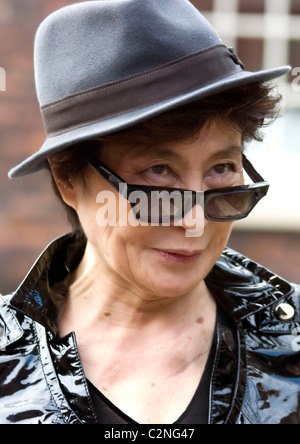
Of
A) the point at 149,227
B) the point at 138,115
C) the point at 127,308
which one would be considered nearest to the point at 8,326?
the point at 127,308

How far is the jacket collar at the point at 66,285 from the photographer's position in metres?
2.44

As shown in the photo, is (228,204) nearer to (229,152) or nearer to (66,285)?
(229,152)

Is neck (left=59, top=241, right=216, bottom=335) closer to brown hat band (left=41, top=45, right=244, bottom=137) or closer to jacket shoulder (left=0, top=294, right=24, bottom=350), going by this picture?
jacket shoulder (left=0, top=294, right=24, bottom=350)

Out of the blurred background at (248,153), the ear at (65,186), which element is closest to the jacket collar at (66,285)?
the ear at (65,186)

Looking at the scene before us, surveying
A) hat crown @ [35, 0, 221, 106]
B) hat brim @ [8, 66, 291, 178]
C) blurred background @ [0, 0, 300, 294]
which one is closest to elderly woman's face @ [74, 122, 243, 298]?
hat brim @ [8, 66, 291, 178]

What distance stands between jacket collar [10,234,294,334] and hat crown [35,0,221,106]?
0.57 m

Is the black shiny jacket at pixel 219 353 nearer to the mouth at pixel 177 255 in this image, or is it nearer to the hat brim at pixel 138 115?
the mouth at pixel 177 255

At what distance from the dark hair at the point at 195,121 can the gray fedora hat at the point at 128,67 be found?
6 cm

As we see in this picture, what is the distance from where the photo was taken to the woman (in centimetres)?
216

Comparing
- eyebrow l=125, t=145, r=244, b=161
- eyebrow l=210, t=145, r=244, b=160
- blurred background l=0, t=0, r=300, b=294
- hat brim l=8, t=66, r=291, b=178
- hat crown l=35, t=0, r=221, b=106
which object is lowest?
blurred background l=0, t=0, r=300, b=294

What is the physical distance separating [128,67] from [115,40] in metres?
0.09

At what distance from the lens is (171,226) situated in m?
2.21

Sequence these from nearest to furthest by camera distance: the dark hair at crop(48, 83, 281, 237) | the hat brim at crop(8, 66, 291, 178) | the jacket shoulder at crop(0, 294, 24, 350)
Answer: the hat brim at crop(8, 66, 291, 178) < the dark hair at crop(48, 83, 281, 237) < the jacket shoulder at crop(0, 294, 24, 350)

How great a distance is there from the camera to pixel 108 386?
229 centimetres
